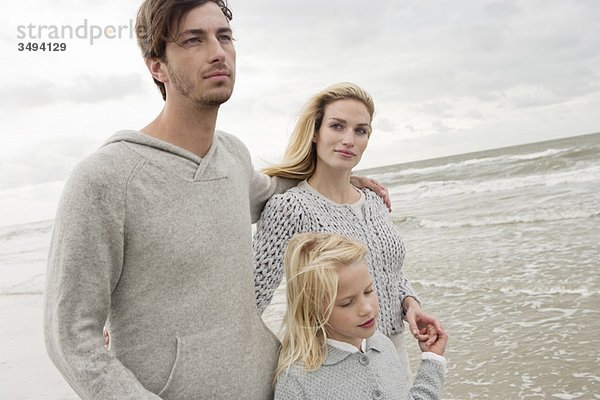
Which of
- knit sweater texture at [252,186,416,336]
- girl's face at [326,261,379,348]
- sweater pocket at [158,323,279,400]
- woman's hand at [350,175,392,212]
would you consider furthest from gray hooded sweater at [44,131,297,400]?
woman's hand at [350,175,392,212]

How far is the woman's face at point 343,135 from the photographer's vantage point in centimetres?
262

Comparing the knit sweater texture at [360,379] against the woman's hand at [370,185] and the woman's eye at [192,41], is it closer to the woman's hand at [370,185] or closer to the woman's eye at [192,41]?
the woman's hand at [370,185]

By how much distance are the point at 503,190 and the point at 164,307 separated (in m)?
16.8

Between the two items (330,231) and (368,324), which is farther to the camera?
(330,231)

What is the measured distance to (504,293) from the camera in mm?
6527

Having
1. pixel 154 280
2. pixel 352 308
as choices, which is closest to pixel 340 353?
pixel 352 308

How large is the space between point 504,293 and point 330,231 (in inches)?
185

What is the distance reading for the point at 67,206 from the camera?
1445mm

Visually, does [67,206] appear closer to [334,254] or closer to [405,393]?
[334,254]

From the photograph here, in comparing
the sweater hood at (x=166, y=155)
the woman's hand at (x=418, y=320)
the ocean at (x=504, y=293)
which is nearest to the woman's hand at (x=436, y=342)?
the woman's hand at (x=418, y=320)

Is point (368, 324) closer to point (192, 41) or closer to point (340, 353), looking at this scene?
point (340, 353)

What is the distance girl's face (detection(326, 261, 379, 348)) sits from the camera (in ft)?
6.57

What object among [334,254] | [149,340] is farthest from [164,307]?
[334,254]

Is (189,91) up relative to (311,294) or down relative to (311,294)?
up
